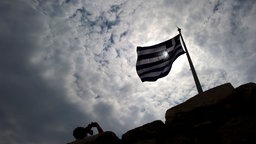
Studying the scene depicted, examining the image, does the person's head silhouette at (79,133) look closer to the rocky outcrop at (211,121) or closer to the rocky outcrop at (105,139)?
the rocky outcrop at (105,139)

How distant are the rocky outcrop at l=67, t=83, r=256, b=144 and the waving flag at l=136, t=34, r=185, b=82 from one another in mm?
5651

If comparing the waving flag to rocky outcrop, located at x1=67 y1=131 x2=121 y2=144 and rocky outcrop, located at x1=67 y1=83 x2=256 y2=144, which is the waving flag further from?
rocky outcrop, located at x1=67 y1=83 x2=256 y2=144

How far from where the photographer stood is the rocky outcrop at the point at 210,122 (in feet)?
8.74

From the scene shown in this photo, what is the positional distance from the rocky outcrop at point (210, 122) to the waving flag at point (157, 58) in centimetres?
565

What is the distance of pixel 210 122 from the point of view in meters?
2.88

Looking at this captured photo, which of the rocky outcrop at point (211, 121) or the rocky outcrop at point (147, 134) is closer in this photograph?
the rocky outcrop at point (211, 121)

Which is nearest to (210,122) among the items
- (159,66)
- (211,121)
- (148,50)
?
(211,121)

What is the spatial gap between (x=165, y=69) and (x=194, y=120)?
6028 mm

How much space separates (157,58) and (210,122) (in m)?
6.63

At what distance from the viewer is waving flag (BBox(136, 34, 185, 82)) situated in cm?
910

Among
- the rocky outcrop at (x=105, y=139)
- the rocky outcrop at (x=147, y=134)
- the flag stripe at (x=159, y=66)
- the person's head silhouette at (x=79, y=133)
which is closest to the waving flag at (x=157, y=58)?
the flag stripe at (x=159, y=66)

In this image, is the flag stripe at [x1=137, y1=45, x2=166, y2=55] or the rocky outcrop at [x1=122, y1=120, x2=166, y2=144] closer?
the rocky outcrop at [x1=122, y1=120, x2=166, y2=144]

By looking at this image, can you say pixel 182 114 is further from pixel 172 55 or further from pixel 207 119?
pixel 172 55

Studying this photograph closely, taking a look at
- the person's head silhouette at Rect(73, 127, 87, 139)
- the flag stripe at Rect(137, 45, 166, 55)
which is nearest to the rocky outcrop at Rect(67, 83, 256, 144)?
the person's head silhouette at Rect(73, 127, 87, 139)
